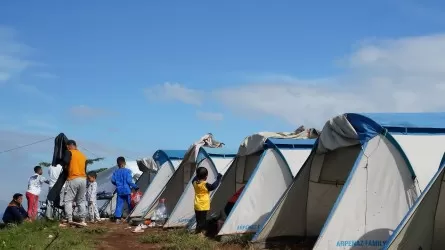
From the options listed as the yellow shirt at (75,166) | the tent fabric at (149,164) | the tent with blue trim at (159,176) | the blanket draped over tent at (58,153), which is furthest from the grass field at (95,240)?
the tent fabric at (149,164)

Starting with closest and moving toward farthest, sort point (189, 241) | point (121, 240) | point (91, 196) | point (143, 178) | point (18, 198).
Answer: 1. point (189, 241)
2. point (121, 240)
3. point (18, 198)
4. point (91, 196)
5. point (143, 178)

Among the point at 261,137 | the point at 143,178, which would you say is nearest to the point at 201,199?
the point at 261,137

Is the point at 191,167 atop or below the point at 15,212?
atop

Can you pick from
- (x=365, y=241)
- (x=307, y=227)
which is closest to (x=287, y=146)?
(x=307, y=227)

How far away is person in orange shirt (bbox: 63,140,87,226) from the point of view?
1144 cm

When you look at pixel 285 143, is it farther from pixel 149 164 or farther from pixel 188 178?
pixel 149 164

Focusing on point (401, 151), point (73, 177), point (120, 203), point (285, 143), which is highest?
point (401, 151)

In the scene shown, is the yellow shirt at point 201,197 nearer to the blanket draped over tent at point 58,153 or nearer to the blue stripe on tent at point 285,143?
the blue stripe on tent at point 285,143

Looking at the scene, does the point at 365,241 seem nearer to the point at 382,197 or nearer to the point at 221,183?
the point at 382,197

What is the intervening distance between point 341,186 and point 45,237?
5.05 m

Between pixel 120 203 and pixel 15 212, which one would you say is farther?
pixel 120 203

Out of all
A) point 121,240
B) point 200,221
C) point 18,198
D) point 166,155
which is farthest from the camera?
point 166,155

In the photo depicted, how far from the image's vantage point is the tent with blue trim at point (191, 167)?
527 inches

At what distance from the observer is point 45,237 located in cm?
968
